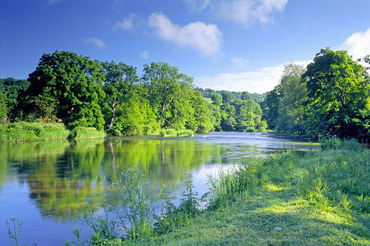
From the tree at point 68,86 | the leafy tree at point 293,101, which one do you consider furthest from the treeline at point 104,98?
the leafy tree at point 293,101

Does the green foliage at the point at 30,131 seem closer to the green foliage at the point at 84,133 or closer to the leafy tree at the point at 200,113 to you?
the green foliage at the point at 84,133

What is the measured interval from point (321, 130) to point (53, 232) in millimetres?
25731

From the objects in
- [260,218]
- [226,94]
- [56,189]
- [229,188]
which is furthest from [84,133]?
[226,94]

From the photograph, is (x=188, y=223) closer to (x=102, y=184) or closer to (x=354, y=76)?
(x=102, y=184)

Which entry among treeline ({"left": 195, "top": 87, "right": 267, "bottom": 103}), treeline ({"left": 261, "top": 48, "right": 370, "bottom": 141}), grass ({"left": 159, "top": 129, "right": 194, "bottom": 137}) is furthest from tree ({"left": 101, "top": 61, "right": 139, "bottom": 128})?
treeline ({"left": 195, "top": 87, "right": 267, "bottom": 103})

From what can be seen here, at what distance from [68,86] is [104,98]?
9.34 meters

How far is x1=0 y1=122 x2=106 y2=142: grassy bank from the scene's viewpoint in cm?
2736

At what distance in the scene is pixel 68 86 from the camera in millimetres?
34750

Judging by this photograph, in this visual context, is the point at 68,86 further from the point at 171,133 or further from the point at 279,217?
the point at 279,217

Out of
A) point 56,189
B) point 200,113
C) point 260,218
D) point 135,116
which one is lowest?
point 56,189

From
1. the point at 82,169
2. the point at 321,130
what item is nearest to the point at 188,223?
the point at 82,169

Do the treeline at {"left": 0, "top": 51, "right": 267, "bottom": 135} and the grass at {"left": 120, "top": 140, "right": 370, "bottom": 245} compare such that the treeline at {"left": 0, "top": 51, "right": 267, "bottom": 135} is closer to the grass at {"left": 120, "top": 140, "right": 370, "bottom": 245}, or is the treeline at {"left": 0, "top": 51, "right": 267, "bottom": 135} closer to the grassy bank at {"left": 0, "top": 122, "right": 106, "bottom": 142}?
the grassy bank at {"left": 0, "top": 122, "right": 106, "bottom": 142}

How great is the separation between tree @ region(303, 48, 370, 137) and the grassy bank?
30497mm

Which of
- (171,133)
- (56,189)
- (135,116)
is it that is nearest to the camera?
(56,189)
